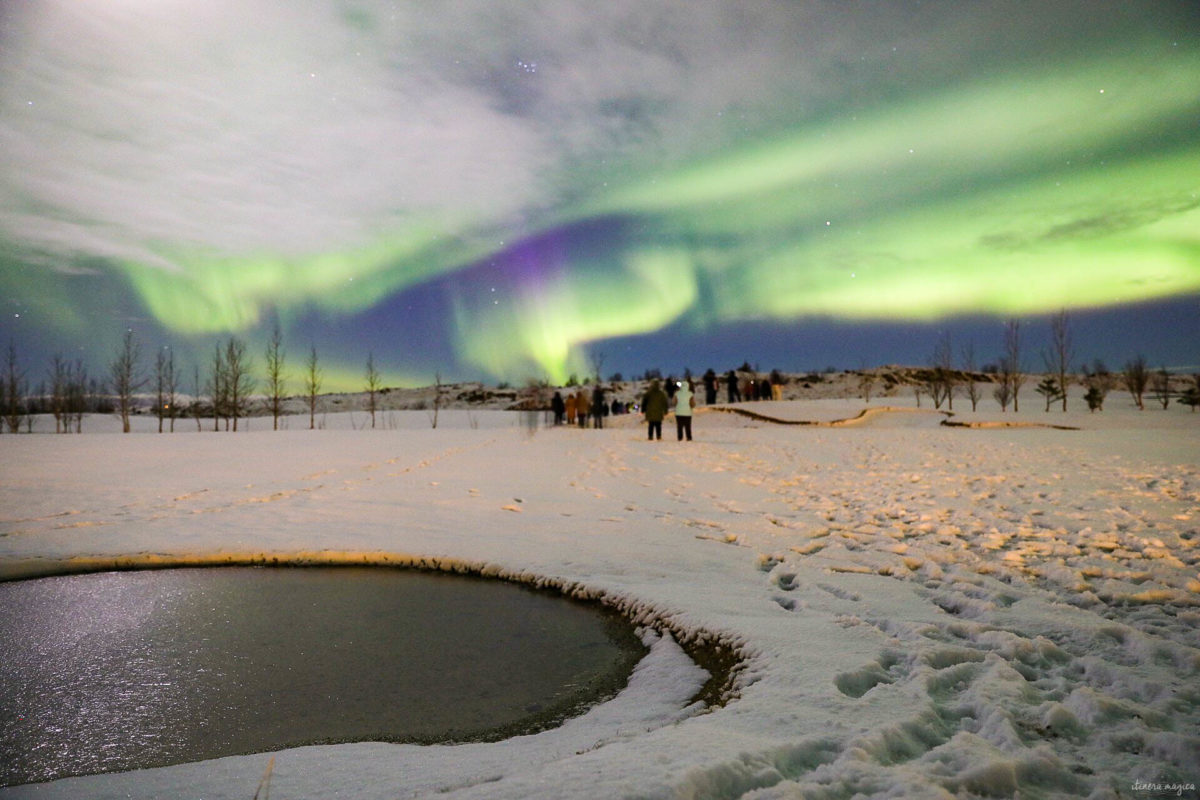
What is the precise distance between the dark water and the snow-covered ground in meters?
0.38

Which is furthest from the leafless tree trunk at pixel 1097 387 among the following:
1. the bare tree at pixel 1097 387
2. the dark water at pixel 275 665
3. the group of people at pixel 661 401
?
the dark water at pixel 275 665

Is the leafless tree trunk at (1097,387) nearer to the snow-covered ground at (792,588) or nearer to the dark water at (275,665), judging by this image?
the snow-covered ground at (792,588)

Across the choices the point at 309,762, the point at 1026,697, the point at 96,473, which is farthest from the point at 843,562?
the point at 96,473

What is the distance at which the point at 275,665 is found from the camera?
4594mm

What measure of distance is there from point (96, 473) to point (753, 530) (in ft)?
48.5

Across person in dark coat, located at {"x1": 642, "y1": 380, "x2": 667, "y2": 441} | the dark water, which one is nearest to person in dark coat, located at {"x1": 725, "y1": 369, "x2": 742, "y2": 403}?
person in dark coat, located at {"x1": 642, "y1": 380, "x2": 667, "y2": 441}

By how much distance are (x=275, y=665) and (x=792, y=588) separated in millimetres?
4157

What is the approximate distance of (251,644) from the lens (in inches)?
198

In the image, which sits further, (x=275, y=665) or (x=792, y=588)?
(x=792, y=588)

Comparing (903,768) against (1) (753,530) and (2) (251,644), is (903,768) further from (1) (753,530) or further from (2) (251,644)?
(1) (753,530)

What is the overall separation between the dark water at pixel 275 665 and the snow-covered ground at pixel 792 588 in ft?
1.24

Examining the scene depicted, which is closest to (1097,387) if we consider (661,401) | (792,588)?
(661,401)

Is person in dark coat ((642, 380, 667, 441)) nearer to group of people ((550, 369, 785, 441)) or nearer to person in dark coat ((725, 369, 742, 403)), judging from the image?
group of people ((550, 369, 785, 441))

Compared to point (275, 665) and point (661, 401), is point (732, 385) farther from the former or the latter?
point (275, 665)
